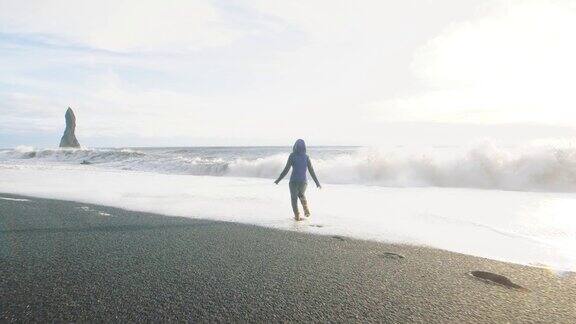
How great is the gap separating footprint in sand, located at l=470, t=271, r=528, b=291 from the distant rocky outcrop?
3391 inches

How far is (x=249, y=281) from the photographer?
3.78 m

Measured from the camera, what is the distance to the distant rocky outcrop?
251 feet

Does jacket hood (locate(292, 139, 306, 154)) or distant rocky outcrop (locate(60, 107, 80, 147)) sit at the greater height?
distant rocky outcrop (locate(60, 107, 80, 147))

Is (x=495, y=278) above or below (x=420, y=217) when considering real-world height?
above

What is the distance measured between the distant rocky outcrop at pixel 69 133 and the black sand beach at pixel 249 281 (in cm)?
8158

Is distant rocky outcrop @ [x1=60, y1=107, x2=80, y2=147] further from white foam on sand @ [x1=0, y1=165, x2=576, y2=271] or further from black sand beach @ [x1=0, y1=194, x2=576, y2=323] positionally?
black sand beach @ [x1=0, y1=194, x2=576, y2=323]

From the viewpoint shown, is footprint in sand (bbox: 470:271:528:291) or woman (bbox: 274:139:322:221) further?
woman (bbox: 274:139:322:221)

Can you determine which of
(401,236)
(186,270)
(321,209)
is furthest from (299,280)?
(321,209)

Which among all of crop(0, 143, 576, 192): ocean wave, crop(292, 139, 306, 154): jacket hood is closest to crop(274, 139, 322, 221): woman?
crop(292, 139, 306, 154): jacket hood

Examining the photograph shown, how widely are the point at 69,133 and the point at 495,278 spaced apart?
3449 inches

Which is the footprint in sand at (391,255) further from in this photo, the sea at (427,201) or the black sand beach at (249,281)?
the sea at (427,201)

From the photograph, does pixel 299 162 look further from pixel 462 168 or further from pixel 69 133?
pixel 69 133

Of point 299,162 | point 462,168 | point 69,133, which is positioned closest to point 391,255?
point 299,162

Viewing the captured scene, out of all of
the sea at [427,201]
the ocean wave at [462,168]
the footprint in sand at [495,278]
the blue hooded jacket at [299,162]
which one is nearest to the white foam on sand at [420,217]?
the sea at [427,201]
